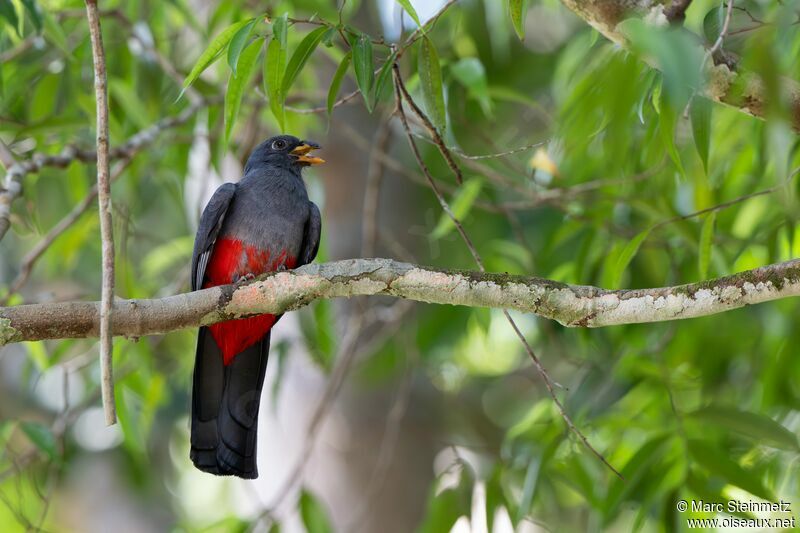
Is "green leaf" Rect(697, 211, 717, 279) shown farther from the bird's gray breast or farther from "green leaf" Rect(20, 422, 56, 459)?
"green leaf" Rect(20, 422, 56, 459)

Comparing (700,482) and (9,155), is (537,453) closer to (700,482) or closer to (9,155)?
(700,482)

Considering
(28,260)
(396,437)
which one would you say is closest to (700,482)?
(396,437)

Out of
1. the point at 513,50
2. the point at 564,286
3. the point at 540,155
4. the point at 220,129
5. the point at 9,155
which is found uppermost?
the point at 513,50

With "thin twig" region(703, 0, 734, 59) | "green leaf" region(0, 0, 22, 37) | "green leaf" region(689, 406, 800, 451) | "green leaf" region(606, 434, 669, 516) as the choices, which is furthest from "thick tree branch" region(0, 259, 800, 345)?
"green leaf" region(0, 0, 22, 37)

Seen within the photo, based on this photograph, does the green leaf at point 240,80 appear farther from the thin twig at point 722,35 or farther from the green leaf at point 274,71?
the thin twig at point 722,35

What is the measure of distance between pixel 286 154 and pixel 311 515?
178 centimetres

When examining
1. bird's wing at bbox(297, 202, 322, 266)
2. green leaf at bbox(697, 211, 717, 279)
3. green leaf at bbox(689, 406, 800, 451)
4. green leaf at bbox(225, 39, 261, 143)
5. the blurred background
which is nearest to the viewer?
green leaf at bbox(225, 39, 261, 143)

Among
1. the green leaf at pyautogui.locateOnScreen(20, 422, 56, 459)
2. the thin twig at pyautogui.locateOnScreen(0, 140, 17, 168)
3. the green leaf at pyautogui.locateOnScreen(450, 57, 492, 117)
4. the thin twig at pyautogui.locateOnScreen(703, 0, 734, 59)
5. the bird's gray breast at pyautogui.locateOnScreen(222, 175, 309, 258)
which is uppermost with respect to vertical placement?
the green leaf at pyautogui.locateOnScreen(450, 57, 492, 117)

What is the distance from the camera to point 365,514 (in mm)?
5273

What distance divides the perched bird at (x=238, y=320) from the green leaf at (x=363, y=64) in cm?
147

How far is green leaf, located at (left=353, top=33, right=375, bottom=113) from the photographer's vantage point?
2600 mm

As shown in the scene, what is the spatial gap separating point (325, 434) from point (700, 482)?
263cm

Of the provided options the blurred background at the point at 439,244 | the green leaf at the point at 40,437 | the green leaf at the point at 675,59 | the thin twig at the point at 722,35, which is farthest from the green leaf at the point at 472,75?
the green leaf at the point at 40,437

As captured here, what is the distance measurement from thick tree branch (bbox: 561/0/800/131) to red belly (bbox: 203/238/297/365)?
1909 mm
